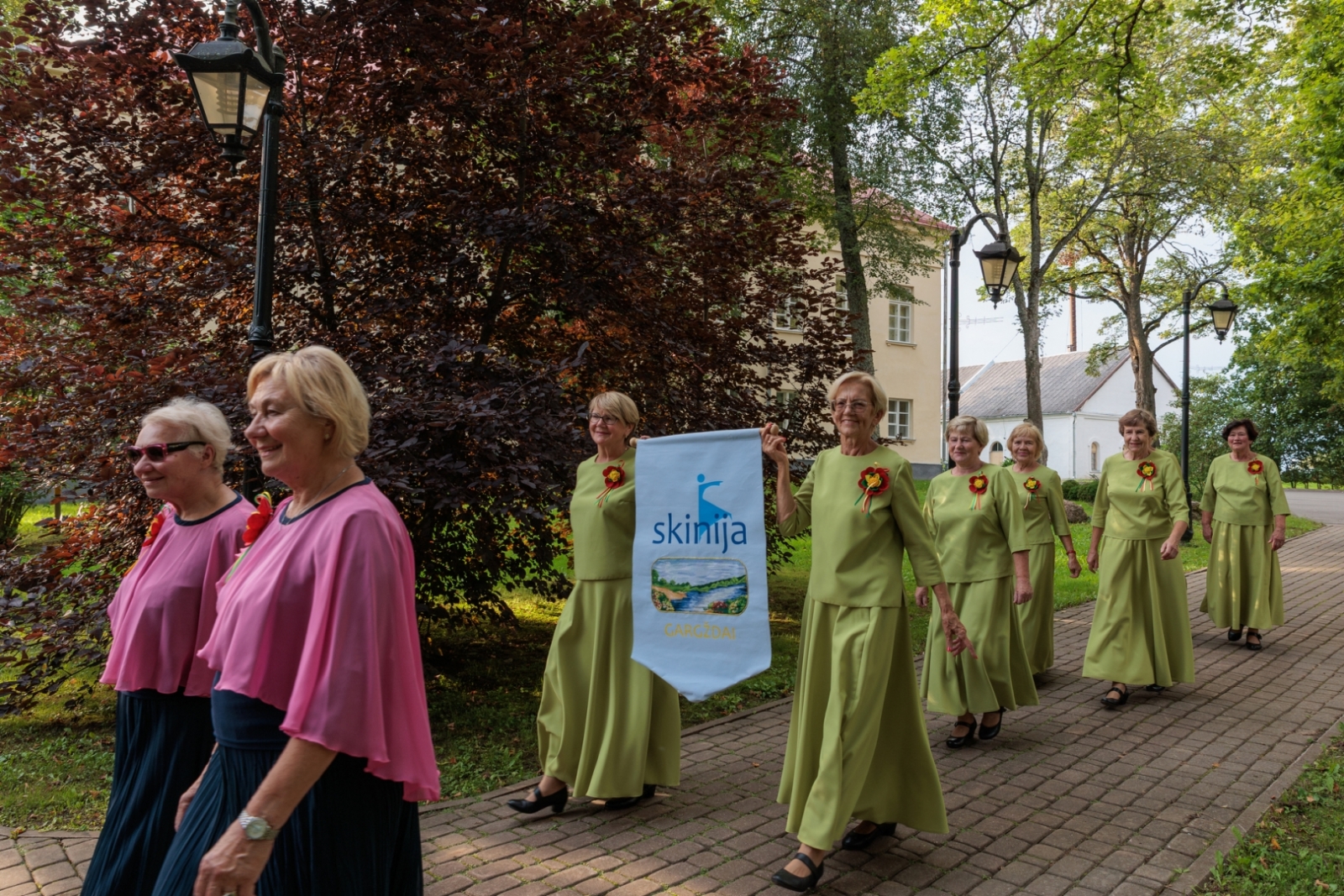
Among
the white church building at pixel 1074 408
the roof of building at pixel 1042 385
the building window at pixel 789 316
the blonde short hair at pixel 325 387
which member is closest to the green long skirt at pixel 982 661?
the building window at pixel 789 316

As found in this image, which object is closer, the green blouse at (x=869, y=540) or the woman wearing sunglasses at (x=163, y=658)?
the woman wearing sunglasses at (x=163, y=658)

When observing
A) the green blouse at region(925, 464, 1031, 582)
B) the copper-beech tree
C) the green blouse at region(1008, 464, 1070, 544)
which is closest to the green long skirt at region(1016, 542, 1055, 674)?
the green blouse at region(1008, 464, 1070, 544)

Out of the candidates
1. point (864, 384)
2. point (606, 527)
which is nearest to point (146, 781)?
point (606, 527)

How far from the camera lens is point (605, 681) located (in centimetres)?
532

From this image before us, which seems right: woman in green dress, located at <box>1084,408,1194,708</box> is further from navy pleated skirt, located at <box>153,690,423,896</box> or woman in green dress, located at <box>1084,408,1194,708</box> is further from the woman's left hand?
the woman's left hand

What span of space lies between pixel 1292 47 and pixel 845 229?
768 centimetres

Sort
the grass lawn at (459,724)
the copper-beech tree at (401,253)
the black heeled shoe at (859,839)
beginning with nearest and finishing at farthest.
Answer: the black heeled shoe at (859,839)
the grass lawn at (459,724)
the copper-beech tree at (401,253)

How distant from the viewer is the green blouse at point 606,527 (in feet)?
17.4

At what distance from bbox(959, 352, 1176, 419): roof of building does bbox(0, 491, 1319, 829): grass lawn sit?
53.9 meters

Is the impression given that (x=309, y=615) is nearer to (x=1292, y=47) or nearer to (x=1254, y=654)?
(x=1254, y=654)

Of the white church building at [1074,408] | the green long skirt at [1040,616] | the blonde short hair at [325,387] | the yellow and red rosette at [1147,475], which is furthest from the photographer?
the white church building at [1074,408]

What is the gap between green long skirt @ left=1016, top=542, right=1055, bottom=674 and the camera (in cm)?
841

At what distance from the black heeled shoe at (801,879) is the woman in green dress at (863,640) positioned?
14cm

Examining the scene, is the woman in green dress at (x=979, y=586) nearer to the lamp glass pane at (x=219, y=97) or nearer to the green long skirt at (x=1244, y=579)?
the green long skirt at (x=1244, y=579)
